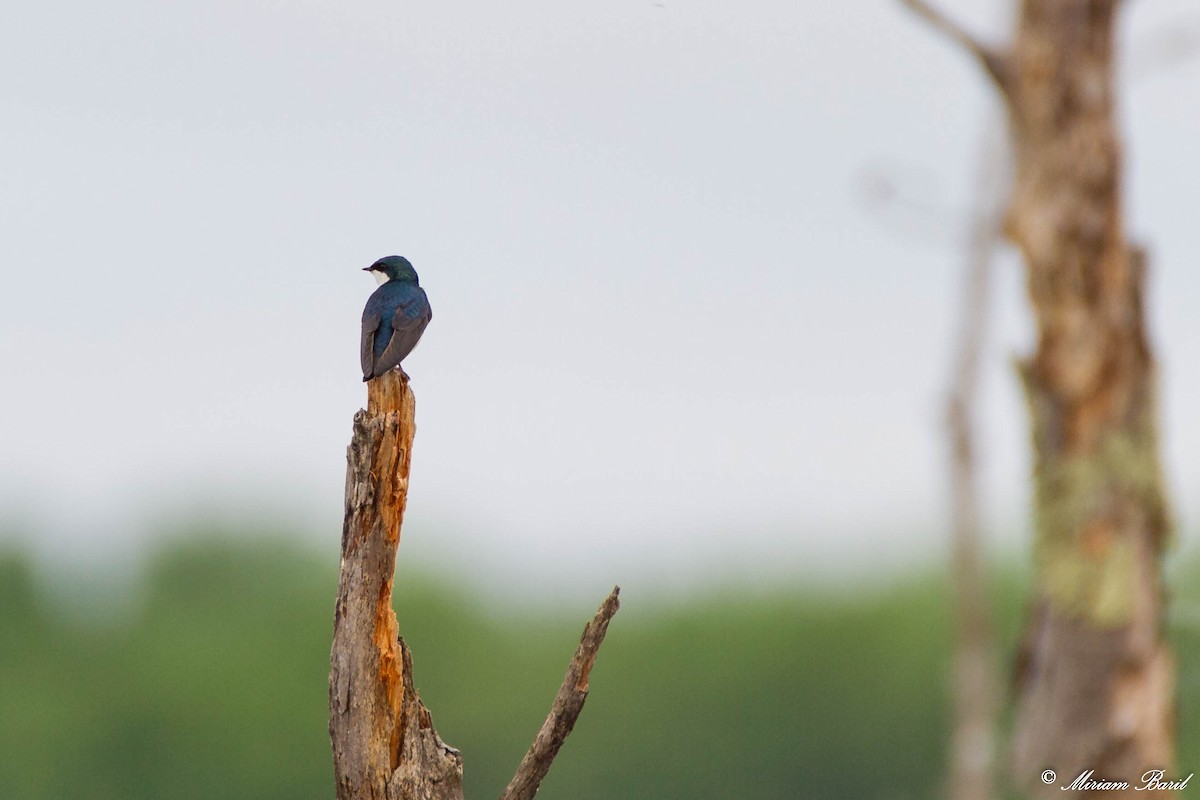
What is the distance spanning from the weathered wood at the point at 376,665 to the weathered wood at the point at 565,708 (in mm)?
296

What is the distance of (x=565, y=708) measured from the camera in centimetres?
593

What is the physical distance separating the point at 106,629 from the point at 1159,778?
2885cm

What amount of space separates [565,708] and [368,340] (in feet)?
7.91

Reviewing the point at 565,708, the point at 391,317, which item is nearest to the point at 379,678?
the point at 565,708

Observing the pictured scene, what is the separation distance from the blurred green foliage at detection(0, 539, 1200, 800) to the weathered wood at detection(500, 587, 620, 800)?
22.2 meters

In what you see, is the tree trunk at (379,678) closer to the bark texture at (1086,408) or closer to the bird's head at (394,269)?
the bird's head at (394,269)

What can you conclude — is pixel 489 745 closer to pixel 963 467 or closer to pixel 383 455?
pixel 383 455

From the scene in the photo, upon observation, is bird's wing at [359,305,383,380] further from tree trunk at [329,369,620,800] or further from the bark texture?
the bark texture

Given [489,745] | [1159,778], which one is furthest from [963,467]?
[489,745]

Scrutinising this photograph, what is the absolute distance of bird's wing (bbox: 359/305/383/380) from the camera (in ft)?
23.2

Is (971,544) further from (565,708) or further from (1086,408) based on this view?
(1086,408)

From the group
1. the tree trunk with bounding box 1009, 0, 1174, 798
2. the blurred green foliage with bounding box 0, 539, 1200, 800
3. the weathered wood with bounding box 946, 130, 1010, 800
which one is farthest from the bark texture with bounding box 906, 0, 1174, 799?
the blurred green foliage with bounding box 0, 539, 1200, 800

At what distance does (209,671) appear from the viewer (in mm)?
30328

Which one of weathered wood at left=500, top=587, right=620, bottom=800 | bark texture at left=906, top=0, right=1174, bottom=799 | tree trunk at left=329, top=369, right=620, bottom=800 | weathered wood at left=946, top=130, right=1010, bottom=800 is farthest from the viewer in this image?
bark texture at left=906, top=0, right=1174, bottom=799
